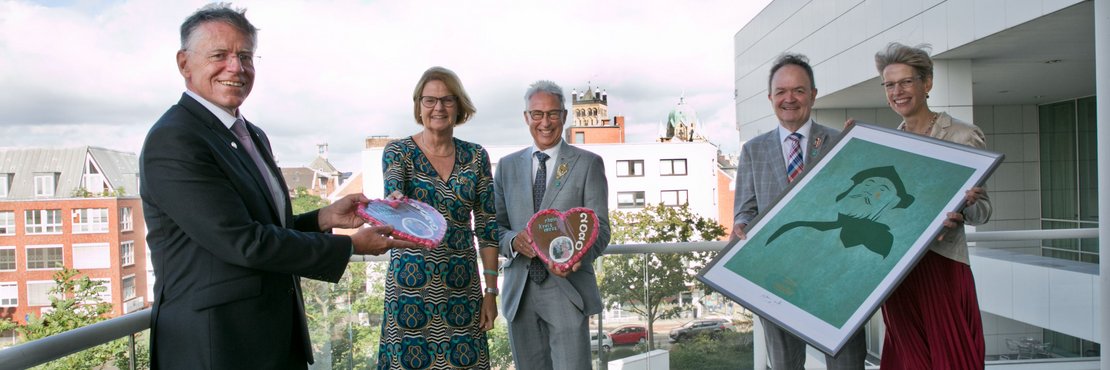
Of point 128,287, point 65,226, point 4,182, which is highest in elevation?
point 4,182

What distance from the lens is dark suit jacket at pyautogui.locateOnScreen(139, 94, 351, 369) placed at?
61.4 inches

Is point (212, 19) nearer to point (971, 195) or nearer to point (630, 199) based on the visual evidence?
point (971, 195)

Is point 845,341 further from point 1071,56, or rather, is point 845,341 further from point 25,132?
point 25,132

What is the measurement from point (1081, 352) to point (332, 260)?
5.63m

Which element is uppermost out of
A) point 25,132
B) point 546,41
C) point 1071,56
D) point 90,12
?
point 90,12

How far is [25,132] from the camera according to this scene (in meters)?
149

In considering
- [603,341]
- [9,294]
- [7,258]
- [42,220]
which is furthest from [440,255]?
[9,294]

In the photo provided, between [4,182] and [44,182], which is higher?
[4,182]

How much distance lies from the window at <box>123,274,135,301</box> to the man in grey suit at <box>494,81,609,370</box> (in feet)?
336

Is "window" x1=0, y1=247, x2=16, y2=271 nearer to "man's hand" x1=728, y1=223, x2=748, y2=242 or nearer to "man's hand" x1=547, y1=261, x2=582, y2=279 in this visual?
"man's hand" x1=547, y1=261, x2=582, y2=279

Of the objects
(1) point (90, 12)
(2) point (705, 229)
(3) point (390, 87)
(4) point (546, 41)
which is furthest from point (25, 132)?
(2) point (705, 229)

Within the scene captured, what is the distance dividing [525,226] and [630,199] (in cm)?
6945

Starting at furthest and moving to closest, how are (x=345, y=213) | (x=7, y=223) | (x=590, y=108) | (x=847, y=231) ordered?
(x=590, y=108) → (x=7, y=223) → (x=847, y=231) → (x=345, y=213)

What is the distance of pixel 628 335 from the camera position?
3.64m
